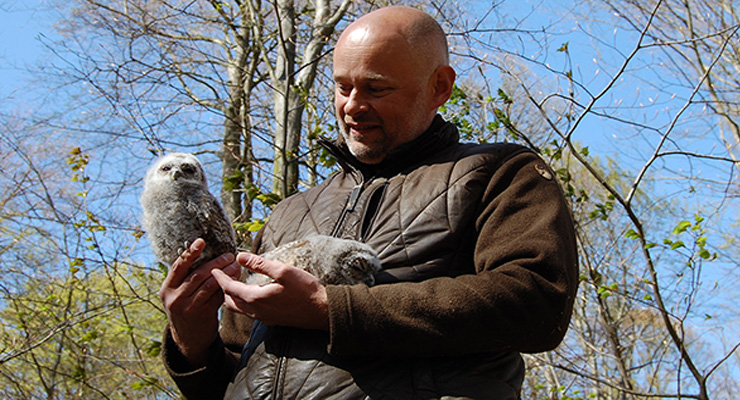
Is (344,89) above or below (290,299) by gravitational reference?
above

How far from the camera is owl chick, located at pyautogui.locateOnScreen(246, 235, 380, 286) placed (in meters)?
1.87

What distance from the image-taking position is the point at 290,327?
6.21 ft

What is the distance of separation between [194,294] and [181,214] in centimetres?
29

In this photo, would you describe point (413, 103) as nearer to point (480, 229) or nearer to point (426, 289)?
point (480, 229)

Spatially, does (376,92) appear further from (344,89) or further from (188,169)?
(188,169)

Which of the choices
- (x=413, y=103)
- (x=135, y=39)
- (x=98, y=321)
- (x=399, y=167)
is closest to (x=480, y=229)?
(x=399, y=167)

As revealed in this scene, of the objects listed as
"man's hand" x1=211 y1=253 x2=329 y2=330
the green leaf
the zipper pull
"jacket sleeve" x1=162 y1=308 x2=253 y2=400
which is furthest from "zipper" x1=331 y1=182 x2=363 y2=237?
the green leaf

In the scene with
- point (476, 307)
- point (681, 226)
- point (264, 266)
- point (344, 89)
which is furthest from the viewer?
point (681, 226)

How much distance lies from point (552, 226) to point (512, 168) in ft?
0.90

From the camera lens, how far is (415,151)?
2.20 m

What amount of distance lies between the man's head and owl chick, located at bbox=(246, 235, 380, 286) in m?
0.44

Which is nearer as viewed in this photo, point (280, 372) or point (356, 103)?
point (280, 372)

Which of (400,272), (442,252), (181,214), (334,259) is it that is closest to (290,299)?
(334,259)

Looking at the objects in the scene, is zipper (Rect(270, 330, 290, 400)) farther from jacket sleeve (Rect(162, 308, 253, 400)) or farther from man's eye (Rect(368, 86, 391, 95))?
man's eye (Rect(368, 86, 391, 95))
